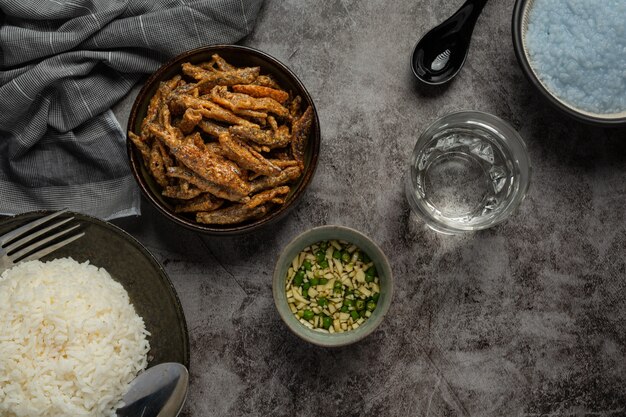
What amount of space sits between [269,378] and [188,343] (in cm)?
33

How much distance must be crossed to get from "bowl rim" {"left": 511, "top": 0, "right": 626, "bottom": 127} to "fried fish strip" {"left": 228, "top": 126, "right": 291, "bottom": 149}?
80 cm

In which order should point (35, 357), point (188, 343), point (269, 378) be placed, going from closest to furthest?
point (35, 357) → point (188, 343) → point (269, 378)

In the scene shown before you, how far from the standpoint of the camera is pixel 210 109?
1.88 meters

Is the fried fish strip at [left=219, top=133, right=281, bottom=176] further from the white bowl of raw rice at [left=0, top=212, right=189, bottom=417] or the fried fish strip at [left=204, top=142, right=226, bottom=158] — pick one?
the white bowl of raw rice at [left=0, top=212, right=189, bottom=417]

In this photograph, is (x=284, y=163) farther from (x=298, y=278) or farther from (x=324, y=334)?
(x=324, y=334)

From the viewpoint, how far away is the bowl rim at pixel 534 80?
77.4 inches

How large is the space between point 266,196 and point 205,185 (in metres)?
0.19

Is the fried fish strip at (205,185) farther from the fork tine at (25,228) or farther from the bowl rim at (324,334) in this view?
the fork tine at (25,228)

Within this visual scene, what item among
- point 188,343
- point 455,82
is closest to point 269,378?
point 188,343

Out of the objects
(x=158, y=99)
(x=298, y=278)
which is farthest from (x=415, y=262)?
(x=158, y=99)

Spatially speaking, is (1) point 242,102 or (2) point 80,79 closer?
(1) point 242,102

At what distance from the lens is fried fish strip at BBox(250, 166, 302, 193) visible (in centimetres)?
189

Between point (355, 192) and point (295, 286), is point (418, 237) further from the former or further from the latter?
point (295, 286)

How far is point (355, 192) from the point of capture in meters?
2.13
